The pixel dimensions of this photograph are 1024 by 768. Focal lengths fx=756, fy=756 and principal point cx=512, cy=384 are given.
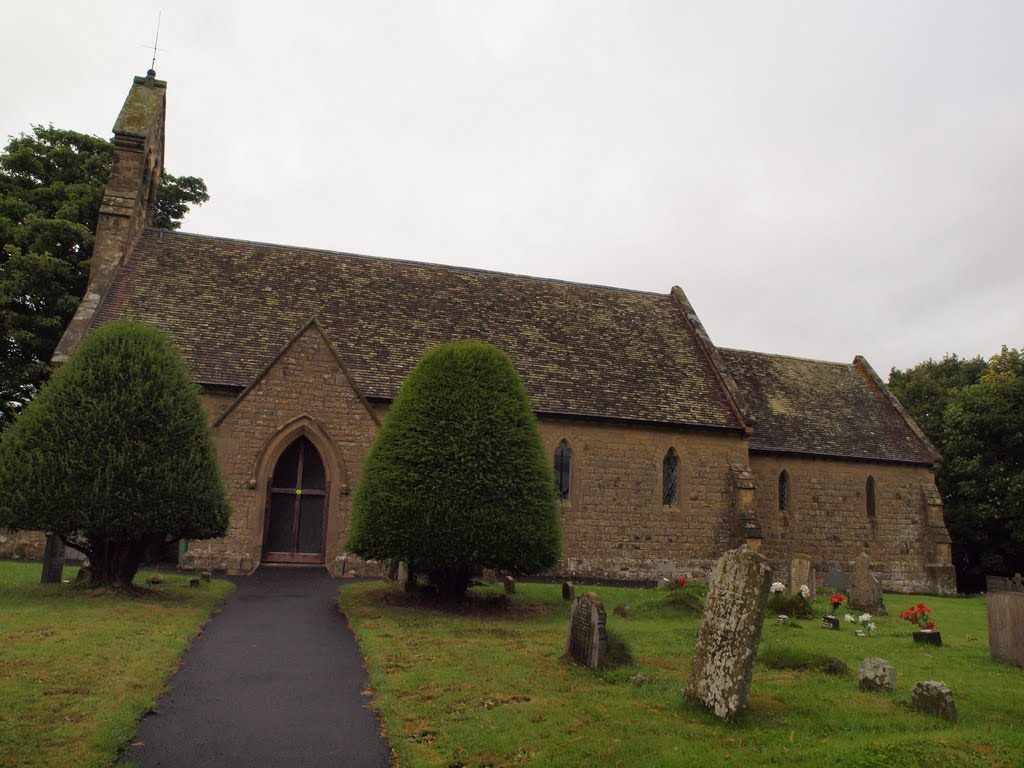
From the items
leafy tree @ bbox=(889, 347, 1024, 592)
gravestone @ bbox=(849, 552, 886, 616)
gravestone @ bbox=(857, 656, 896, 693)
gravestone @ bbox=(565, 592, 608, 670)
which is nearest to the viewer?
gravestone @ bbox=(857, 656, 896, 693)

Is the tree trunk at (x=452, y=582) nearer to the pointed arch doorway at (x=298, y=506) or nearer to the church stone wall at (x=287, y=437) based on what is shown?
the church stone wall at (x=287, y=437)

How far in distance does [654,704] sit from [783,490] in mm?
19982

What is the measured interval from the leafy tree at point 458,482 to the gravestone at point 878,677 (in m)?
6.68

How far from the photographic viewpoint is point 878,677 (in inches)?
336

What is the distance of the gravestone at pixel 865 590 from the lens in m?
16.7

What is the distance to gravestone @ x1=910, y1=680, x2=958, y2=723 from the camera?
7.44m

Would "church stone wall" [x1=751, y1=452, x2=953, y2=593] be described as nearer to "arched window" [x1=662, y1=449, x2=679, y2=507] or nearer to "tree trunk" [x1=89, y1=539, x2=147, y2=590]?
"arched window" [x1=662, y1=449, x2=679, y2=507]

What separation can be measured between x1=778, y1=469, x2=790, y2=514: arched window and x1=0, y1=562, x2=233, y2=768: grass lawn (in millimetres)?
18687

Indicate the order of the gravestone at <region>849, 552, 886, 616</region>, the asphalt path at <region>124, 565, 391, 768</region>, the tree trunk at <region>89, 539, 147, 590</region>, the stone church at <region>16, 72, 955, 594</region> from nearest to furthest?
the asphalt path at <region>124, 565, 391, 768</region>, the tree trunk at <region>89, 539, 147, 590</region>, the gravestone at <region>849, 552, 886, 616</region>, the stone church at <region>16, 72, 955, 594</region>

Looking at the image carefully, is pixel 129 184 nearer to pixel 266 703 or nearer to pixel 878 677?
pixel 266 703

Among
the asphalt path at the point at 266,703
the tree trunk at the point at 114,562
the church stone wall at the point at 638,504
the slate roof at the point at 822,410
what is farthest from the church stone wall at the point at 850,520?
the tree trunk at the point at 114,562

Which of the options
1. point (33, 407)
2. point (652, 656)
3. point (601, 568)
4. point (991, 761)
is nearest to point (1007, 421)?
point (601, 568)

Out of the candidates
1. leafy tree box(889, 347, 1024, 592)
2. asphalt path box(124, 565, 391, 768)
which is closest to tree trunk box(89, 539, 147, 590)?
asphalt path box(124, 565, 391, 768)

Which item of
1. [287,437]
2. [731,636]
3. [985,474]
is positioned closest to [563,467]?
[287,437]
